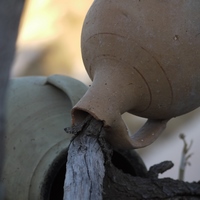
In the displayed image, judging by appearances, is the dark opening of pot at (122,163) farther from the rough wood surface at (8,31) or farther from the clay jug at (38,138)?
the rough wood surface at (8,31)

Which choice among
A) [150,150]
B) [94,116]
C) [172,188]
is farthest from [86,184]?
[150,150]

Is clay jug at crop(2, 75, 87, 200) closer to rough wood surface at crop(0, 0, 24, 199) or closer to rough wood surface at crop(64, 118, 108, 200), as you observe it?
rough wood surface at crop(64, 118, 108, 200)

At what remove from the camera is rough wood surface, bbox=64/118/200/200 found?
51.7 inches

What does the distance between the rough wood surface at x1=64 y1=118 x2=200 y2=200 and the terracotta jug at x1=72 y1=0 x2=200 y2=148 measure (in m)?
0.04

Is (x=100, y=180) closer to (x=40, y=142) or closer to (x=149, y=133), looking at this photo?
(x=149, y=133)

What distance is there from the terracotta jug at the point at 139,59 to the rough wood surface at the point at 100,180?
1.5 inches

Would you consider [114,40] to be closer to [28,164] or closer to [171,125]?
[28,164]

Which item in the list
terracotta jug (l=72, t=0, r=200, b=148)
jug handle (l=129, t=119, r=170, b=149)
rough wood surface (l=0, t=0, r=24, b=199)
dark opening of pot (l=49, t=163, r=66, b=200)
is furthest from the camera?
dark opening of pot (l=49, t=163, r=66, b=200)

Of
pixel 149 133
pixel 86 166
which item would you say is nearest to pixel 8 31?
pixel 86 166

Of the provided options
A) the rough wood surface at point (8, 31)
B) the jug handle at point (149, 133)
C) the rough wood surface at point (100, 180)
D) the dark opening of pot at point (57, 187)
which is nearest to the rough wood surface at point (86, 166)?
the rough wood surface at point (100, 180)

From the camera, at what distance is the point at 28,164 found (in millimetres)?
1659

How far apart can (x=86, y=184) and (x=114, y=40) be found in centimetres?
35

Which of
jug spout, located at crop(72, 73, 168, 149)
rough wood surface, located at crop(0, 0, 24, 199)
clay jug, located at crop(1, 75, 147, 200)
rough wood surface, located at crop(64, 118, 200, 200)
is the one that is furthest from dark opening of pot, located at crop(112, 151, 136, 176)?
rough wood surface, located at crop(0, 0, 24, 199)

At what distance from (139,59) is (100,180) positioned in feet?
0.96
